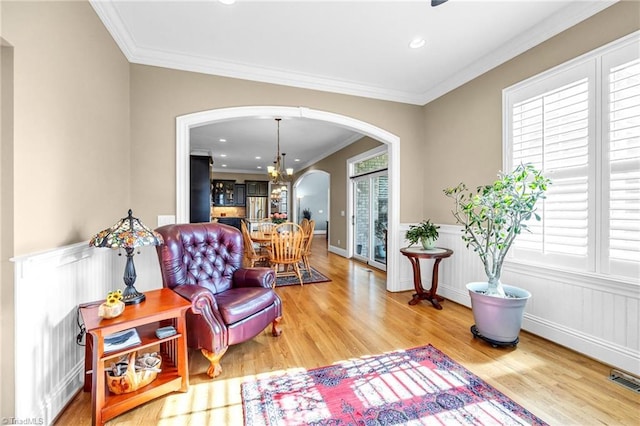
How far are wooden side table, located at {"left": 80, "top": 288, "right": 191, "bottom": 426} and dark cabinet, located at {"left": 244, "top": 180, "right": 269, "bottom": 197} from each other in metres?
9.59

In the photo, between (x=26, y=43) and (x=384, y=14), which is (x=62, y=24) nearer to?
(x=26, y=43)

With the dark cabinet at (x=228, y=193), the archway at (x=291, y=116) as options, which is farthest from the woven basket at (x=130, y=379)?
the dark cabinet at (x=228, y=193)

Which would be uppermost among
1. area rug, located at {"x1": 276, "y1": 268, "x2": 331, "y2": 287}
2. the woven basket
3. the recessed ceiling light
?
the recessed ceiling light

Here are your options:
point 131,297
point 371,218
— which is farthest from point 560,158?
point 371,218

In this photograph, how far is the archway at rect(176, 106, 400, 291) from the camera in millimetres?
3100

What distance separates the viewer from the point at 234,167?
10695 millimetres

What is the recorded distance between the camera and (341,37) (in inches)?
108

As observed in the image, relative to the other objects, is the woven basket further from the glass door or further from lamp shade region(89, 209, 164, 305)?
the glass door

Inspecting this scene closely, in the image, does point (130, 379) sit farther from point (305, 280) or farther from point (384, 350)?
point (305, 280)

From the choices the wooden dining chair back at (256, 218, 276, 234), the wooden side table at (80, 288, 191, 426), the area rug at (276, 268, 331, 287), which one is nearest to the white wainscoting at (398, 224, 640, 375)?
the area rug at (276, 268, 331, 287)

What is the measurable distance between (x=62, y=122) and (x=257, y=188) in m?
9.83

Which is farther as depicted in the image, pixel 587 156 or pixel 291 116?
pixel 291 116

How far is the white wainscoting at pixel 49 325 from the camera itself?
4.57ft

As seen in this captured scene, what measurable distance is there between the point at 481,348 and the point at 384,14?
3.14 metres
